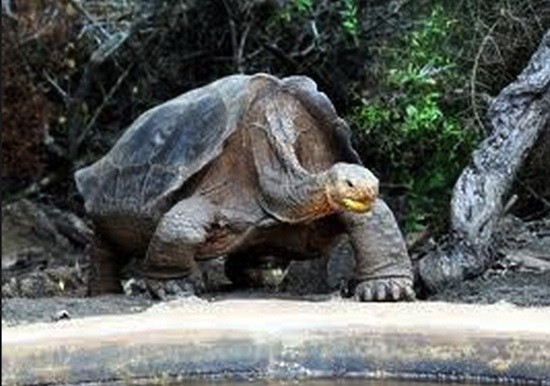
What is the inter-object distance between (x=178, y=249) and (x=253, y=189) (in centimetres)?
42

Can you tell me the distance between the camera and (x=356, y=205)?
4523mm

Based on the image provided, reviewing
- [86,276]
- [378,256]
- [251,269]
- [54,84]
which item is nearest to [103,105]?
[54,84]

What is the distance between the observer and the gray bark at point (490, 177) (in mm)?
5473

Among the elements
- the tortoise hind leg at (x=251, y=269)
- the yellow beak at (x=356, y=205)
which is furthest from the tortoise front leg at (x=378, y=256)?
the tortoise hind leg at (x=251, y=269)

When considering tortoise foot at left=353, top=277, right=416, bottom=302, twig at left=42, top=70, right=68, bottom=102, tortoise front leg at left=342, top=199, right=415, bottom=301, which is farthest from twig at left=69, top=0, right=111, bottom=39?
tortoise foot at left=353, top=277, right=416, bottom=302

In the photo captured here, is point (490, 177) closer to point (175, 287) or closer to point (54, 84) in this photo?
point (175, 287)

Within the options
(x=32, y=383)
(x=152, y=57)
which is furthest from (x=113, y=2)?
(x=32, y=383)

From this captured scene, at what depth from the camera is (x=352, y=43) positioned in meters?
8.22

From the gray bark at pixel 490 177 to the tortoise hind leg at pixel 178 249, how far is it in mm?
1138

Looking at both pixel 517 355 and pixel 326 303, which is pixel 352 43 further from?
pixel 517 355

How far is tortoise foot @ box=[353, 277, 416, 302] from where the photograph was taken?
4.68 m

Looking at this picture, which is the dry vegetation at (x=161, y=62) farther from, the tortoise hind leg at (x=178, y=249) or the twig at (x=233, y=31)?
the tortoise hind leg at (x=178, y=249)

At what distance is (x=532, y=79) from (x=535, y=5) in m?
0.91

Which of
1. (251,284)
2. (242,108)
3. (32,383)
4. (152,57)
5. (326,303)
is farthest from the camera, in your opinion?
(152,57)
